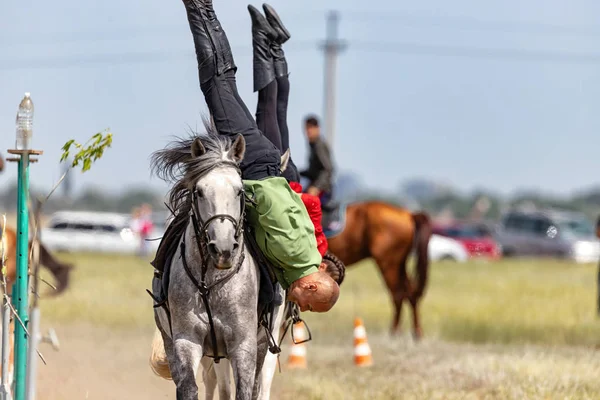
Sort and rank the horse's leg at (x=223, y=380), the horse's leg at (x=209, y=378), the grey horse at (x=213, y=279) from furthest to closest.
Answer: the horse's leg at (x=209, y=378) → the horse's leg at (x=223, y=380) → the grey horse at (x=213, y=279)

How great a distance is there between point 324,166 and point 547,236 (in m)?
28.4

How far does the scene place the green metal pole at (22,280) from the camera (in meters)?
6.76

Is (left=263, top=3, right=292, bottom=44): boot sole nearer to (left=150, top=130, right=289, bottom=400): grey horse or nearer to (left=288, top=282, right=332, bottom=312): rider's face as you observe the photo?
(left=150, top=130, right=289, bottom=400): grey horse

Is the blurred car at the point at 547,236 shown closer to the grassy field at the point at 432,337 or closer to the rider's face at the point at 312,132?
the grassy field at the point at 432,337

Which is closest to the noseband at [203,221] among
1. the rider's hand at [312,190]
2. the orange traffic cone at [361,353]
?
the orange traffic cone at [361,353]

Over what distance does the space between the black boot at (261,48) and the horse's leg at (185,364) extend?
2372mm

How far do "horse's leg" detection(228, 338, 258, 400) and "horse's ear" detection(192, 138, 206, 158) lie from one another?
3.46 feet

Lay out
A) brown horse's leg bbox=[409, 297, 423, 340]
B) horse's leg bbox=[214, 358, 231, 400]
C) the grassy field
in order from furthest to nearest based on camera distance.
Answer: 1. brown horse's leg bbox=[409, 297, 423, 340]
2. the grassy field
3. horse's leg bbox=[214, 358, 231, 400]

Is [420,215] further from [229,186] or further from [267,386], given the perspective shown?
[229,186]

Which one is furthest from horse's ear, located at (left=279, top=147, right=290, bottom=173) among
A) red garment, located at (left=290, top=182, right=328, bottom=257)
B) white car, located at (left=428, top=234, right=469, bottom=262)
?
white car, located at (left=428, top=234, right=469, bottom=262)

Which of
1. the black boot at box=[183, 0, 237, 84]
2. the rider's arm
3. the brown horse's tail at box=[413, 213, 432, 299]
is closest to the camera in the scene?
the black boot at box=[183, 0, 237, 84]

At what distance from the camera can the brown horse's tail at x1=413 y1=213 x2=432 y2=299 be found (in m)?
17.0

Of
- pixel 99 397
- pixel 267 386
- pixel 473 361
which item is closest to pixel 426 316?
pixel 473 361

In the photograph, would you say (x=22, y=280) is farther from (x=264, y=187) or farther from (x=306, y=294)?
(x=306, y=294)
